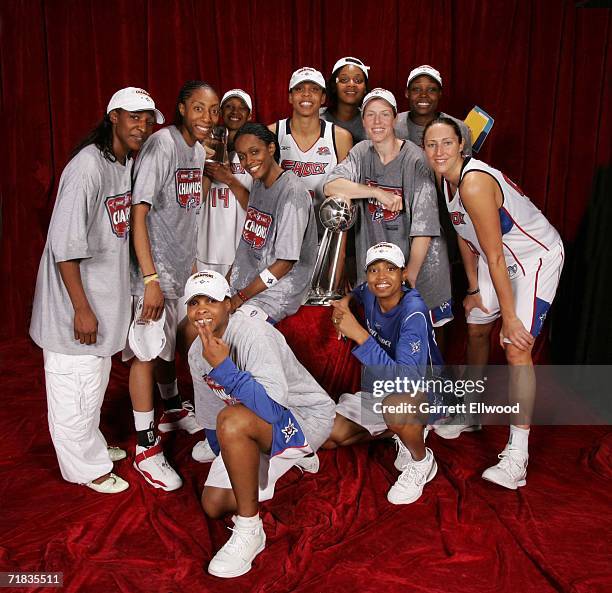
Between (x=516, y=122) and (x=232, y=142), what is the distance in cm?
174

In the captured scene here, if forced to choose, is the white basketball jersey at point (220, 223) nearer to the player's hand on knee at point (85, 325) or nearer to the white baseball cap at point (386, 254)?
the white baseball cap at point (386, 254)

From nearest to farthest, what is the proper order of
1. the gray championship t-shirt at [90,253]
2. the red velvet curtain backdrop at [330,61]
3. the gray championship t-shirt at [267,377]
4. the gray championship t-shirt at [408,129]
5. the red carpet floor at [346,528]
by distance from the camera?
the red carpet floor at [346,528]
the gray championship t-shirt at [267,377]
the gray championship t-shirt at [90,253]
the gray championship t-shirt at [408,129]
the red velvet curtain backdrop at [330,61]

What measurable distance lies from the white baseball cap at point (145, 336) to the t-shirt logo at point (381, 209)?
3.49 ft

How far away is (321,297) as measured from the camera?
3.18m

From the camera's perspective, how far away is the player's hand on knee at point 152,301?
2672mm

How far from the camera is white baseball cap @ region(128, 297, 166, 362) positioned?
8.93ft

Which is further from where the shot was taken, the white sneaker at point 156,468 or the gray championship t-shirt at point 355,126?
the gray championship t-shirt at point 355,126

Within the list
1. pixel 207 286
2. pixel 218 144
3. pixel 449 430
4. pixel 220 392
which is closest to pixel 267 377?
pixel 220 392

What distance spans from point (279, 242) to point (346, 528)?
1149 millimetres

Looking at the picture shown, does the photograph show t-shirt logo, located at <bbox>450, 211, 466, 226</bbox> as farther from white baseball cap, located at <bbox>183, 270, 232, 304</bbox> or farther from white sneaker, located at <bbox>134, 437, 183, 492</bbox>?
white sneaker, located at <bbox>134, 437, 183, 492</bbox>

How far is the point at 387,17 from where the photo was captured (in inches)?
161

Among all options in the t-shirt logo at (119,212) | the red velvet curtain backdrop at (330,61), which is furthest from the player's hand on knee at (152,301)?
the red velvet curtain backdrop at (330,61)

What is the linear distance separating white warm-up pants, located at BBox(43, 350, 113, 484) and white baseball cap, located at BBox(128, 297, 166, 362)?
119mm

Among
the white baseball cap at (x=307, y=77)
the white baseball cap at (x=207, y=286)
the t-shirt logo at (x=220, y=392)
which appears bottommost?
the t-shirt logo at (x=220, y=392)
